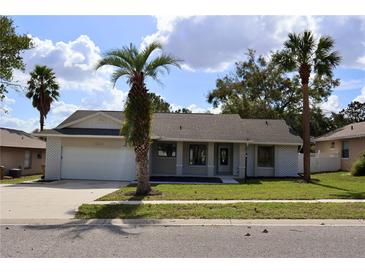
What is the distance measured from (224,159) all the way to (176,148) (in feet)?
11.0

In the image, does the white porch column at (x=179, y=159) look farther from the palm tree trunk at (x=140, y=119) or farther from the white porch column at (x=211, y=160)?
the palm tree trunk at (x=140, y=119)

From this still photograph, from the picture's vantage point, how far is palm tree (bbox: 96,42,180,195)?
50.1ft

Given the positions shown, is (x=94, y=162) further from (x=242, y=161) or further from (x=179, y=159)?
(x=242, y=161)

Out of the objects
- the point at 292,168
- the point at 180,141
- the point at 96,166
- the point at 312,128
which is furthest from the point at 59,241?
the point at 312,128

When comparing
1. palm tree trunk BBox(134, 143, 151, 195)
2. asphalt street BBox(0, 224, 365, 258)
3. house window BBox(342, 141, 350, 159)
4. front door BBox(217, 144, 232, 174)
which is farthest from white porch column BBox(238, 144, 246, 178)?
asphalt street BBox(0, 224, 365, 258)

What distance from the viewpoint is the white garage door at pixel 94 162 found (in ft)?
74.9

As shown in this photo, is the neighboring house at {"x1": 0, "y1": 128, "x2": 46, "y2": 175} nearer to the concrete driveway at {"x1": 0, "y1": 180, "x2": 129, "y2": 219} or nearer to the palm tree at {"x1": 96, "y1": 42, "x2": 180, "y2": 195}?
the concrete driveway at {"x1": 0, "y1": 180, "x2": 129, "y2": 219}

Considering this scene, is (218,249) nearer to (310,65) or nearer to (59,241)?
(59,241)

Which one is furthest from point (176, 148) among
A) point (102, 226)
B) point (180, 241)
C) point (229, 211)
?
point (180, 241)

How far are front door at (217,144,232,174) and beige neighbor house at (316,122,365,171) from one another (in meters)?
9.18

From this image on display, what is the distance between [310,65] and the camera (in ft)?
74.1

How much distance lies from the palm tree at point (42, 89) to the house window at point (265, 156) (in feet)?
72.6

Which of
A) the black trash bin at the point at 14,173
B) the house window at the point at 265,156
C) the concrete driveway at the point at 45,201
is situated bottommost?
the concrete driveway at the point at 45,201

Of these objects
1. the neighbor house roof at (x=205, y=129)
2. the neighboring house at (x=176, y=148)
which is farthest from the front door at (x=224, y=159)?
the neighbor house roof at (x=205, y=129)
